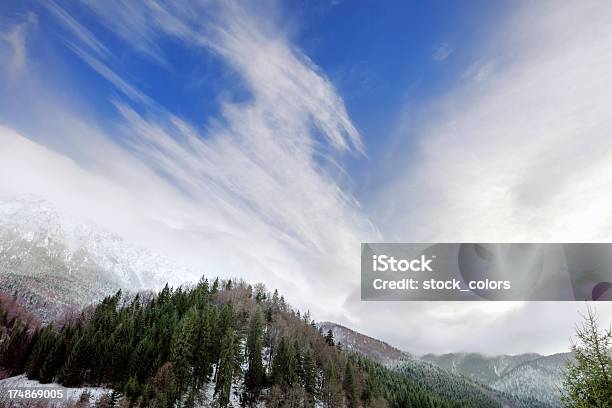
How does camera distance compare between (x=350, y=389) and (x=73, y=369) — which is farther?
(x=350, y=389)

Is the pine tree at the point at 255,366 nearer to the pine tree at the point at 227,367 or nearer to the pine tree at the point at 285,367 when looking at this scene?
the pine tree at the point at 285,367

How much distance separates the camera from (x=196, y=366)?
292 ft

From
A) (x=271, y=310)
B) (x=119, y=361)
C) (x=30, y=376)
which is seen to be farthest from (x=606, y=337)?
(x=271, y=310)

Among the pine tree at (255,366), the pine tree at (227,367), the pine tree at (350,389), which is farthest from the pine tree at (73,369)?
the pine tree at (350,389)

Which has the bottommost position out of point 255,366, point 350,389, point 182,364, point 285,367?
point 350,389

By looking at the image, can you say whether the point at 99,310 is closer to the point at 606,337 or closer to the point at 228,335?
the point at 228,335

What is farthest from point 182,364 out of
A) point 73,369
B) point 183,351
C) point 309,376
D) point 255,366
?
point 309,376

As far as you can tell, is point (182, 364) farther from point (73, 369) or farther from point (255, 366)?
point (73, 369)

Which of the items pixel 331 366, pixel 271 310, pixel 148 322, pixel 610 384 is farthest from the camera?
pixel 271 310

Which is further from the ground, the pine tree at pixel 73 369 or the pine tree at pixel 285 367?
the pine tree at pixel 285 367

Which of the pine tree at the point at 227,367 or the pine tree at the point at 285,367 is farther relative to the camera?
the pine tree at the point at 285,367

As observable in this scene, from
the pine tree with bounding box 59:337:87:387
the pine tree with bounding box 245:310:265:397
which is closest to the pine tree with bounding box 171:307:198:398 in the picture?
the pine tree with bounding box 245:310:265:397

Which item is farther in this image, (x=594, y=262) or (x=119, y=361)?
(x=119, y=361)

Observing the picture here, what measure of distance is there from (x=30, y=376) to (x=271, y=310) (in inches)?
3394
